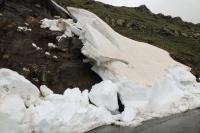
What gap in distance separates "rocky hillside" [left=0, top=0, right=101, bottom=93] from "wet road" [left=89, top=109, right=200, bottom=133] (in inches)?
189

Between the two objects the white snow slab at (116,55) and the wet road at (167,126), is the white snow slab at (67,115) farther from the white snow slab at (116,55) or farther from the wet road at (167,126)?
the white snow slab at (116,55)

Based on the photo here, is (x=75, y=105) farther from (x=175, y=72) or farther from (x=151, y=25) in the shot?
(x=151, y=25)

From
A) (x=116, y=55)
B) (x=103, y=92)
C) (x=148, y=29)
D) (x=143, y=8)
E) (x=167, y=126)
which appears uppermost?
(x=116, y=55)

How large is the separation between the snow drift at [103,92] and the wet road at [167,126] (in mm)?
620

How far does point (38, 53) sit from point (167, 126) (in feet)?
29.7

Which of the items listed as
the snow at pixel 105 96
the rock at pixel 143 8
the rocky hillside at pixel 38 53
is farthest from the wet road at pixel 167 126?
the rock at pixel 143 8

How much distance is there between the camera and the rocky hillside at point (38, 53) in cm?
2639

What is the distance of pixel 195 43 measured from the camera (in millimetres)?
77062

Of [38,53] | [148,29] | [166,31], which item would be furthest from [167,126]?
[166,31]

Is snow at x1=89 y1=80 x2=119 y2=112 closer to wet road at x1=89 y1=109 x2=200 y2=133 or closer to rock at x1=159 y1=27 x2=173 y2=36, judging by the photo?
wet road at x1=89 y1=109 x2=200 y2=133

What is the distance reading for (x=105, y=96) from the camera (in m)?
24.9

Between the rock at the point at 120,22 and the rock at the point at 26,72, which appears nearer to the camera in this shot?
the rock at the point at 26,72

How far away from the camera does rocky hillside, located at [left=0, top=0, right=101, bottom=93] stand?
26.4 meters

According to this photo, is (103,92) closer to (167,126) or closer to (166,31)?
(167,126)
